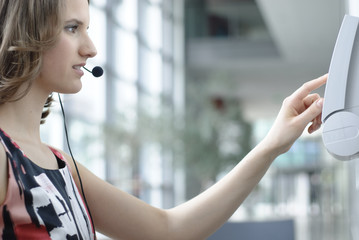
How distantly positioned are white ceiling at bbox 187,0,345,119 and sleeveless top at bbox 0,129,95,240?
7.86 metres

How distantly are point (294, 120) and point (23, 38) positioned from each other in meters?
0.49

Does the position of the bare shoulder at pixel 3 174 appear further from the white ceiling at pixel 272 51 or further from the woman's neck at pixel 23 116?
the white ceiling at pixel 272 51

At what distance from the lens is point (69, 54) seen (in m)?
0.89

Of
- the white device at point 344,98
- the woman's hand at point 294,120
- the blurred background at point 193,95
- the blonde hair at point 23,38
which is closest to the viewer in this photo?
the white device at point 344,98

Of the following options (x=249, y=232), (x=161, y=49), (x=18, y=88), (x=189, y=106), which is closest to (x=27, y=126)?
(x=18, y=88)

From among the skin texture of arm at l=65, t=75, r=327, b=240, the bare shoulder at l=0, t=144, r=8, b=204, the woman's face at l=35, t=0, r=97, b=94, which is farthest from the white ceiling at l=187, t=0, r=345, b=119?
the bare shoulder at l=0, t=144, r=8, b=204

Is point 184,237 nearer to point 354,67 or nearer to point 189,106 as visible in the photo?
point 354,67

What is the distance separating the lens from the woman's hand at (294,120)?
97 cm

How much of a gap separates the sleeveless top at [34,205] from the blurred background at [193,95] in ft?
21.8

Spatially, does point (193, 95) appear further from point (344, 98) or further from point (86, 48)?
point (344, 98)

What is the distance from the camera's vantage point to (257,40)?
12070mm

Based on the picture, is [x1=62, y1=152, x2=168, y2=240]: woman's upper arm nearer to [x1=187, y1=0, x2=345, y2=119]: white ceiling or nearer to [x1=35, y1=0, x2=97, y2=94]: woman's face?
[x1=35, y1=0, x2=97, y2=94]: woman's face

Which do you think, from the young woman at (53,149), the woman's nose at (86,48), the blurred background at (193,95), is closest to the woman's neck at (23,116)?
the young woman at (53,149)

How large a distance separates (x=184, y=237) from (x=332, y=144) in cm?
45
